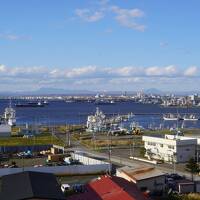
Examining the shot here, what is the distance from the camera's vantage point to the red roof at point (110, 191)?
1195 cm

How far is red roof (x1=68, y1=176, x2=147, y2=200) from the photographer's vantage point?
1195 centimetres

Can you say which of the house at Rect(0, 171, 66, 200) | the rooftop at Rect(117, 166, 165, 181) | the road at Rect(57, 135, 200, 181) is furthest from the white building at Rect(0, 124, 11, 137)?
the house at Rect(0, 171, 66, 200)

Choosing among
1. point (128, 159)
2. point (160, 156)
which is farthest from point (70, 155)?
point (160, 156)

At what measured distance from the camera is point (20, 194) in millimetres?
10289

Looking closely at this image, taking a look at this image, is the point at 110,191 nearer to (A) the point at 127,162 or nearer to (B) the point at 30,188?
(B) the point at 30,188

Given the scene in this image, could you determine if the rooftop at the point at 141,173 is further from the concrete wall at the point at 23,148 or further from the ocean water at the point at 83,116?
the ocean water at the point at 83,116

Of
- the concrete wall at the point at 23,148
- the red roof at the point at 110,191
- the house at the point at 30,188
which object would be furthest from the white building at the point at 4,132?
the house at the point at 30,188

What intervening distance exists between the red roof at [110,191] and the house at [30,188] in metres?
1.02

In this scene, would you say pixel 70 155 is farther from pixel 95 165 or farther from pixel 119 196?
pixel 119 196

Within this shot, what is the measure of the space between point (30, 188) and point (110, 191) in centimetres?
251

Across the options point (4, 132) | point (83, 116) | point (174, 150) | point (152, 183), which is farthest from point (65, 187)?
point (83, 116)

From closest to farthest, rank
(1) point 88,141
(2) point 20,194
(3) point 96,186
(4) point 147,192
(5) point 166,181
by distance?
(2) point 20,194 < (3) point 96,186 < (4) point 147,192 < (5) point 166,181 < (1) point 88,141

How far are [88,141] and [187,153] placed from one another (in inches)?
410

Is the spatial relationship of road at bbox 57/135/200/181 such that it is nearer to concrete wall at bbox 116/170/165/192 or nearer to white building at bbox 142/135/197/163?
white building at bbox 142/135/197/163
